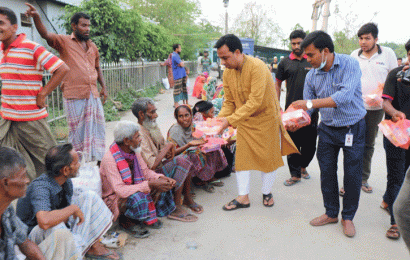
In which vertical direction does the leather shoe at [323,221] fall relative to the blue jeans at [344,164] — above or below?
below

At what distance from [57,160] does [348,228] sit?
8.70ft

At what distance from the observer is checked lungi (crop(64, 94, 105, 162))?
12.6ft

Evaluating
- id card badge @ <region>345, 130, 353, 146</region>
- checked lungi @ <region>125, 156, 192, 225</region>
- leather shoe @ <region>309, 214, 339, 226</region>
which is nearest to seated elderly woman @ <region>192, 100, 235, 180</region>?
checked lungi @ <region>125, 156, 192, 225</region>

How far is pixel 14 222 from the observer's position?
182 cm

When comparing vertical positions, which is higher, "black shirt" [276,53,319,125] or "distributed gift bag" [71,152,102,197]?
"black shirt" [276,53,319,125]

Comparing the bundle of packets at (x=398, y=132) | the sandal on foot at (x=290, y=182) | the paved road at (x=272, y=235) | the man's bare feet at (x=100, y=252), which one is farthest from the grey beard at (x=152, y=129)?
the bundle of packets at (x=398, y=132)

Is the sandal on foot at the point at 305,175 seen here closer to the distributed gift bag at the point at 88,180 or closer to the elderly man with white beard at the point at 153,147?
the elderly man with white beard at the point at 153,147

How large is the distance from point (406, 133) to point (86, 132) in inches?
134

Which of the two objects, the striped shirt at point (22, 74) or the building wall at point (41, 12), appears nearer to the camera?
the striped shirt at point (22, 74)

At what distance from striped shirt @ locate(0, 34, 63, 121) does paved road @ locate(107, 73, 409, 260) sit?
5.10 feet

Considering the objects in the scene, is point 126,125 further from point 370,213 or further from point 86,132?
point 370,213

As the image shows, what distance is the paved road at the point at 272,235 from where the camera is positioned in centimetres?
279

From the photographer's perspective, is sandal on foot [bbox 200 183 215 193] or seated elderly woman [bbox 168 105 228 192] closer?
seated elderly woman [bbox 168 105 228 192]

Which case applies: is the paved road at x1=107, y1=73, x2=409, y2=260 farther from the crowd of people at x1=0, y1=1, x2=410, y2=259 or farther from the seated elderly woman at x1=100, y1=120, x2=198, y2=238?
the seated elderly woman at x1=100, y1=120, x2=198, y2=238
